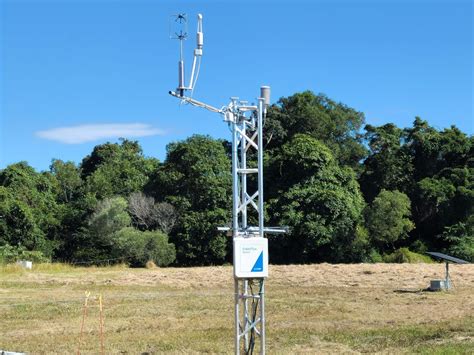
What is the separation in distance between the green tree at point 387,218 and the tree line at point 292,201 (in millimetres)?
63

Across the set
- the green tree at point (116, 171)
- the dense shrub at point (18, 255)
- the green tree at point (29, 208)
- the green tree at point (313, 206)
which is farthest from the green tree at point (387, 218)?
the green tree at point (29, 208)

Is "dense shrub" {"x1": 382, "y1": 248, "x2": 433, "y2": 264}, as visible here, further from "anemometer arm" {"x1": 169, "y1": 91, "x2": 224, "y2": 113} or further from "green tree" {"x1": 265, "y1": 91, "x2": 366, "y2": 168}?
"anemometer arm" {"x1": 169, "y1": 91, "x2": 224, "y2": 113}

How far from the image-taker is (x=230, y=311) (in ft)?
49.7

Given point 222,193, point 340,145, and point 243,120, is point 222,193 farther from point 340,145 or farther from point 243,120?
point 243,120

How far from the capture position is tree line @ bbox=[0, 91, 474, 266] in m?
33.3

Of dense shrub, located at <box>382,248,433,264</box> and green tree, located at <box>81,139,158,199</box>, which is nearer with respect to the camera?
dense shrub, located at <box>382,248,433,264</box>

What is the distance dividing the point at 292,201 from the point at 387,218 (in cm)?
504

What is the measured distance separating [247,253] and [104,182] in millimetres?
33513

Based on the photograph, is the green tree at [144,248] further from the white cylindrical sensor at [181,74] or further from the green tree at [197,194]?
the white cylindrical sensor at [181,74]

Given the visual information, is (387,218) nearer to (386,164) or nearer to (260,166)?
(386,164)

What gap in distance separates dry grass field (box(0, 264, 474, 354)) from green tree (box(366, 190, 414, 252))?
27.2 ft

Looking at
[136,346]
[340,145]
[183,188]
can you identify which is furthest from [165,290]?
[340,145]

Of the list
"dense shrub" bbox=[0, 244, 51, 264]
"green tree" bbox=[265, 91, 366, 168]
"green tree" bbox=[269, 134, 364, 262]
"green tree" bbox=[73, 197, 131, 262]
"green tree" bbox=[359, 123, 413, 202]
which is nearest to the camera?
"dense shrub" bbox=[0, 244, 51, 264]

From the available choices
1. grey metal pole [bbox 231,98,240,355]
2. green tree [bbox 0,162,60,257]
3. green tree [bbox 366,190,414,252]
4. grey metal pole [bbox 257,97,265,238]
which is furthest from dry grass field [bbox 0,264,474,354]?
green tree [bbox 0,162,60,257]
